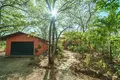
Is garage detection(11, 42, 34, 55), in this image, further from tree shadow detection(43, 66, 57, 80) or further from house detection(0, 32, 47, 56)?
tree shadow detection(43, 66, 57, 80)

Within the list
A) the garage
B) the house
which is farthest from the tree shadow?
the garage

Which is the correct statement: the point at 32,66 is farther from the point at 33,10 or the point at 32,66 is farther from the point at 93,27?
the point at 93,27

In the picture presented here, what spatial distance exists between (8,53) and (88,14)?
16.9 metres

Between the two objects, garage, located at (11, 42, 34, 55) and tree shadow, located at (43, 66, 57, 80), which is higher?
garage, located at (11, 42, 34, 55)

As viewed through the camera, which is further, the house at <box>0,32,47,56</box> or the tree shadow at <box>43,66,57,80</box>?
the house at <box>0,32,47,56</box>

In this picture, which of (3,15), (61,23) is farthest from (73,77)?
(3,15)

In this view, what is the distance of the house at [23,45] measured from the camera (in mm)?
18141

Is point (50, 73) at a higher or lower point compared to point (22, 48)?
lower

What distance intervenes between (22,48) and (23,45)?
1.50 ft

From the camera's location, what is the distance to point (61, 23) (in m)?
15.2

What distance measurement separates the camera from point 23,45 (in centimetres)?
1848

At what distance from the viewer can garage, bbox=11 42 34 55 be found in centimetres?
1823

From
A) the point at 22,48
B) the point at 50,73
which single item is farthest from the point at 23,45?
the point at 50,73

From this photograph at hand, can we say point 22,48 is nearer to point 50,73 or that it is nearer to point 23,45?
point 23,45
